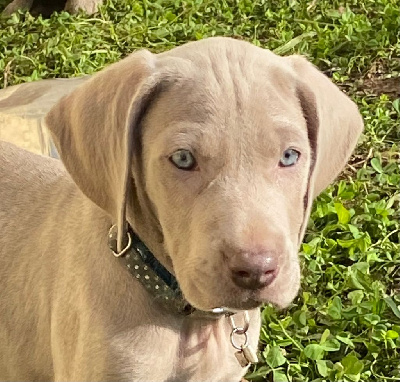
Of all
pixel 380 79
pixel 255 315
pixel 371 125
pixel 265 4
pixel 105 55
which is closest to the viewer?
pixel 255 315

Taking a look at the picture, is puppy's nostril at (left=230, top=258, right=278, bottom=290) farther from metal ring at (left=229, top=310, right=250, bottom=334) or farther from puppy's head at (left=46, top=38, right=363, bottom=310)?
metal ring at (left=229, top=310, right=250, bottom=334)

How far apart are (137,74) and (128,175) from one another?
0.30 m

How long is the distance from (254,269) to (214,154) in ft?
1.12

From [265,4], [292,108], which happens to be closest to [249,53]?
[292,108]

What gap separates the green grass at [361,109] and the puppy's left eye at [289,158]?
1.27 m

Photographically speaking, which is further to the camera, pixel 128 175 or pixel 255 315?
pixel 255 315

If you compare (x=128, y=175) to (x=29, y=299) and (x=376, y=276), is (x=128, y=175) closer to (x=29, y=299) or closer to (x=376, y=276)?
(x=29, y=299)

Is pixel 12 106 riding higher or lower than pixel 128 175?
lower

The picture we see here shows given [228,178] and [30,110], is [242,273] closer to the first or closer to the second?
[228,178]

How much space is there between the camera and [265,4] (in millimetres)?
6285

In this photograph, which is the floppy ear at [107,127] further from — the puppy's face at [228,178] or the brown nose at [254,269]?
the brown nose at [254,269]

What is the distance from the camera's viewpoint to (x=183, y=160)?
225cm

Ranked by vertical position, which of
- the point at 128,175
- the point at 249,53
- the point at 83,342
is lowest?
the point at 83,342

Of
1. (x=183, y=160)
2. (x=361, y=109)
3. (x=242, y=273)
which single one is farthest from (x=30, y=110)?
(x=242, y=273)
